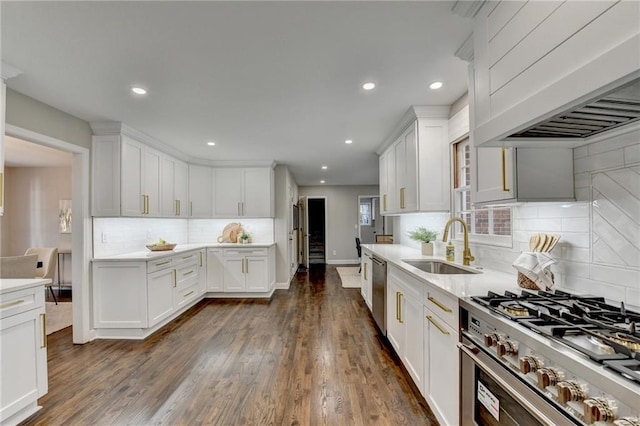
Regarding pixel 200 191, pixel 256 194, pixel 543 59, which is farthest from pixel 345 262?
pixel 543 59

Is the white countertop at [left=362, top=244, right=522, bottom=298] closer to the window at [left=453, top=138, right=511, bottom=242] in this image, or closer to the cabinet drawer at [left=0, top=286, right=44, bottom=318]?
the window at [left=453, top=138, right=511, bottom=242]

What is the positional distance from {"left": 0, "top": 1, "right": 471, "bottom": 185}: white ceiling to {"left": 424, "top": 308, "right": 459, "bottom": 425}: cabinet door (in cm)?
178

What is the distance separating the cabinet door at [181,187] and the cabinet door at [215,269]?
32.8 inches

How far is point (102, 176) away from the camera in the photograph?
3.47 m

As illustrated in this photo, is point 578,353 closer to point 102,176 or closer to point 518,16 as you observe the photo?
point 518,16

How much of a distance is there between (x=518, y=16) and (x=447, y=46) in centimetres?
75

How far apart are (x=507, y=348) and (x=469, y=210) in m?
1.93

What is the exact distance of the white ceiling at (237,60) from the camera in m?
1.62

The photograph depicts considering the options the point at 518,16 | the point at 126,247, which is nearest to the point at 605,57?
the point at 518,16

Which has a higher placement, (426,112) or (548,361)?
(426,112)

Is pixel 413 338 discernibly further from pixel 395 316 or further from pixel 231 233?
pixel 231 233

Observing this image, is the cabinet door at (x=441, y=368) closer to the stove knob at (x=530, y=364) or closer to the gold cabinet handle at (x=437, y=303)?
the gold cabinet handle at (x=437, y=303)

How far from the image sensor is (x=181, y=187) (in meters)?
4.93

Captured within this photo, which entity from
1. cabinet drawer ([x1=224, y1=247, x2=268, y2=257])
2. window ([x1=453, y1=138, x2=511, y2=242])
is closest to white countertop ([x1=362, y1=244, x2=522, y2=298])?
window ([x1=453, y1=138, x2=511, y2=242])
